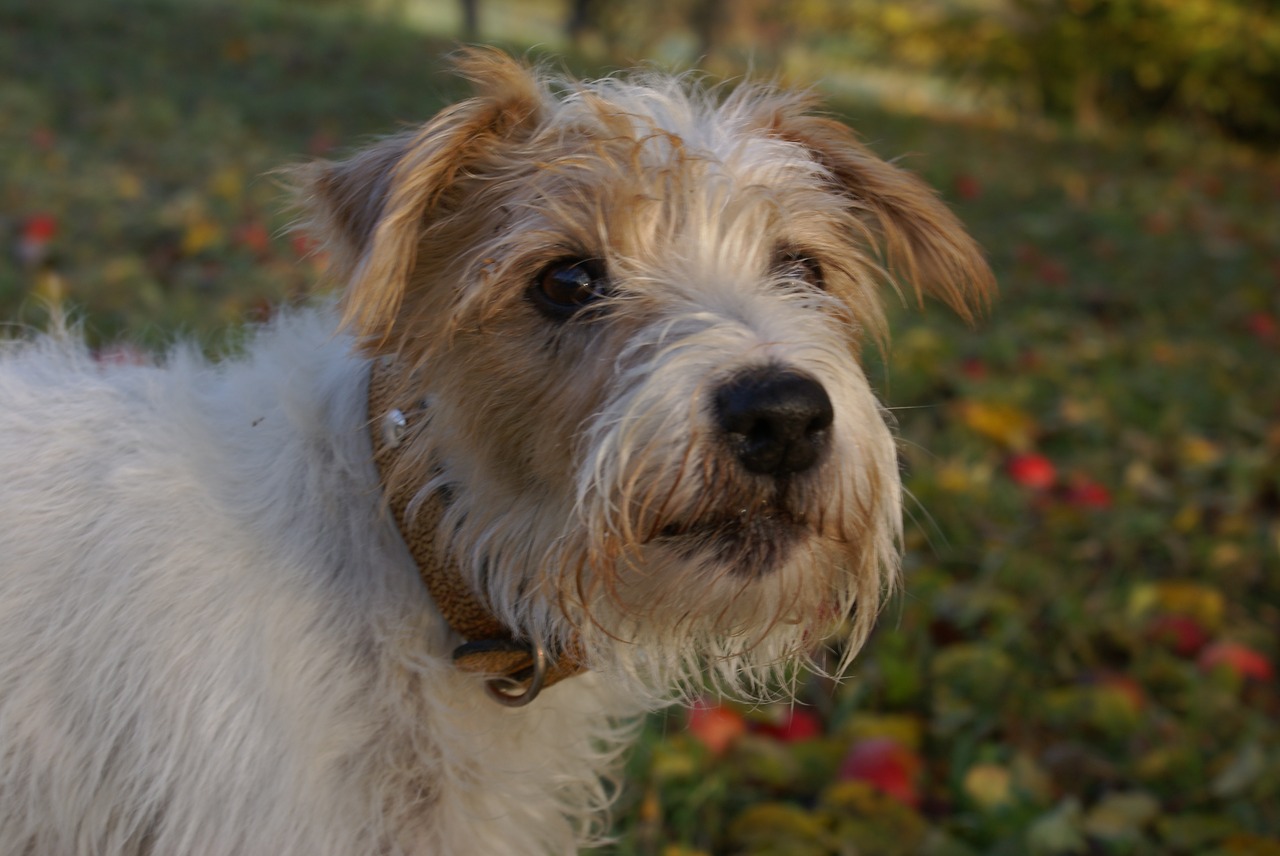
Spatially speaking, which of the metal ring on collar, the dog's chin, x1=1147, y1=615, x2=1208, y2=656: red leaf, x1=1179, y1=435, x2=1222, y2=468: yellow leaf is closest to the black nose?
the dog's chin

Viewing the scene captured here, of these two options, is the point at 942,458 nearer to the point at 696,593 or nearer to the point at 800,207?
the point at 800,207

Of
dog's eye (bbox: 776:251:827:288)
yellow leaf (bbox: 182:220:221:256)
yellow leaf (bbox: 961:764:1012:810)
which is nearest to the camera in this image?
dog's eye (bbox: 776:251:827:288)

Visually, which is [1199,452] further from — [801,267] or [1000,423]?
[801,267]

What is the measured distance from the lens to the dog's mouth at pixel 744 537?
194 cm

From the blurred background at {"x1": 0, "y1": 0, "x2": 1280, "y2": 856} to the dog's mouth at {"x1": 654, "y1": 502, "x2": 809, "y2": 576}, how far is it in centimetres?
95

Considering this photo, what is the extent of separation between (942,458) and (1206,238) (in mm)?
5371

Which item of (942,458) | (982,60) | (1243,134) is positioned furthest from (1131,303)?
(982,60)

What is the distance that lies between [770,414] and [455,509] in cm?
70

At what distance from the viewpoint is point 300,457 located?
7.36ft

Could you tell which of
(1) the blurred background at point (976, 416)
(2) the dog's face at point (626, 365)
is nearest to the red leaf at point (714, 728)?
(1) the blurred background at point (976, 416)

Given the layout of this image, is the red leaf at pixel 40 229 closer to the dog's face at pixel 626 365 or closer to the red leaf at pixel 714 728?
the dog's face at pixel 626 365

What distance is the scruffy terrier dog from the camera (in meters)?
1.96

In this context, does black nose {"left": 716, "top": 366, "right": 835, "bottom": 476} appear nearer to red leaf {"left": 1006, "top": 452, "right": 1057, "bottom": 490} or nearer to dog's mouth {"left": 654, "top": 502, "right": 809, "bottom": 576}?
dog's mouth {"left": 654, "top": 502, "right": 809, "bottom": 576}

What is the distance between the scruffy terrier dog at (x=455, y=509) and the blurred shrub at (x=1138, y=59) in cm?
1390
